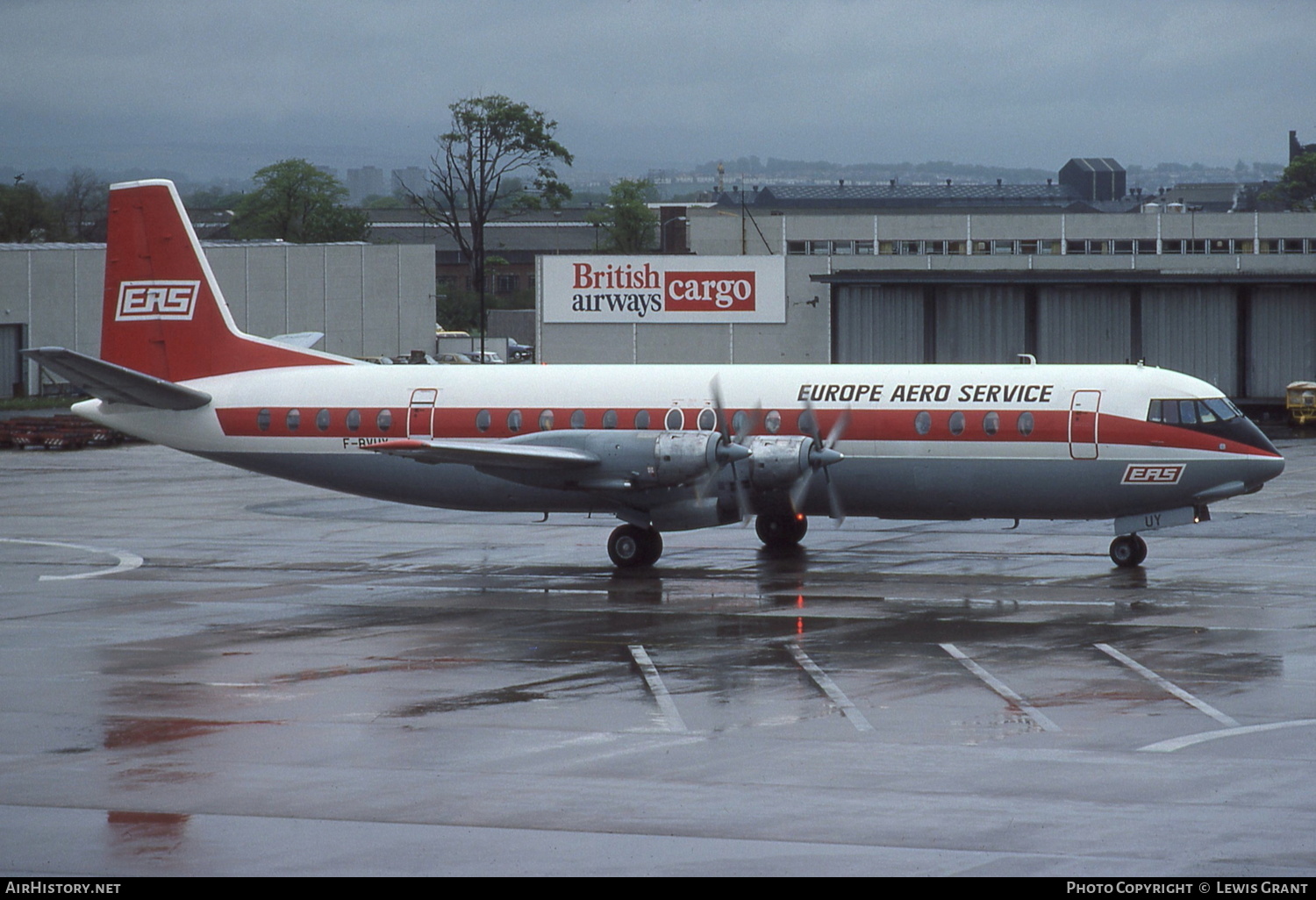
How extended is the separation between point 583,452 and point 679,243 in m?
92.5

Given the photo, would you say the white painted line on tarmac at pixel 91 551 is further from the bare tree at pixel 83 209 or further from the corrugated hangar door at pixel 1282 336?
the bare tree at pixel 83 209

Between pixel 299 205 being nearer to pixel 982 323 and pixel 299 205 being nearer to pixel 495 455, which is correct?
pixel 982 323

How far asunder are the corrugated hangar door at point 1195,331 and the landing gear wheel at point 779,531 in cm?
3498

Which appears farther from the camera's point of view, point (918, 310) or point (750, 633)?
point (918, 310)

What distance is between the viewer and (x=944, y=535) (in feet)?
113

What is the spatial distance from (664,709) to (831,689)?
227 cm

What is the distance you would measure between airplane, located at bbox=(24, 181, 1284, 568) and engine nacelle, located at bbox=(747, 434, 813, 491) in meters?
0.04

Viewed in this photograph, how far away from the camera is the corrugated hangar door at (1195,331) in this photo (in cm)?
6181

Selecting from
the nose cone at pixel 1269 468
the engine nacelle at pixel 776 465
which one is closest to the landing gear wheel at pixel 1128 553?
the nose cone at pixel 1269 468

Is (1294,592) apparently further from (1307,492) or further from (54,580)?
(54,580)

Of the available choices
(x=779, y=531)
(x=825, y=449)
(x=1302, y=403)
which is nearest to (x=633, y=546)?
(x=779, y=531)

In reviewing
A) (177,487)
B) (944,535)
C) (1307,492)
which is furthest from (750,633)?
(177,487)

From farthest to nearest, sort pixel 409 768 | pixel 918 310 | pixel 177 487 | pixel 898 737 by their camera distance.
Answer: pixel 918 310 → pixel 177 487 → pixel 898 737 → pixel 409 768

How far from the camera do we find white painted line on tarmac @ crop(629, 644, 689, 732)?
1680 centimetres
